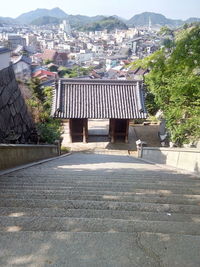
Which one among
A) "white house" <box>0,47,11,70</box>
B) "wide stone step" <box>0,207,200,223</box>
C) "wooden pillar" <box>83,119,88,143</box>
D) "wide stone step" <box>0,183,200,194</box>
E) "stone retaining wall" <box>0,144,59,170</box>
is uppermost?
"white house" <box>0,47,11,70</box>

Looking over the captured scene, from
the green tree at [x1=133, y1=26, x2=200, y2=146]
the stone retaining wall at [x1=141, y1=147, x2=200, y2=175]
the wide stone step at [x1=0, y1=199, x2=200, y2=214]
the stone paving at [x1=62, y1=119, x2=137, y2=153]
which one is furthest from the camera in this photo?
the stone paving at [x1=62, y1=119, x2=137, y2=153]

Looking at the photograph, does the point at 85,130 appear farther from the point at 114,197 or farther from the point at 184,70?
the point at 114,197

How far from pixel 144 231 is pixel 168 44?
192 inches

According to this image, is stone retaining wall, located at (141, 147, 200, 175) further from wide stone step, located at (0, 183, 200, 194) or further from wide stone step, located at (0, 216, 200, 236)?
wide stone step, located at (0, 216, 200, 236)

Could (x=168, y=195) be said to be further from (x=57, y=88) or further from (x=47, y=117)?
(x=47, y=117)

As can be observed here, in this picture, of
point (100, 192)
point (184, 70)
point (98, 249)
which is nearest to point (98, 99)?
point (184, 70)

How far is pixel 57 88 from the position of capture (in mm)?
14352

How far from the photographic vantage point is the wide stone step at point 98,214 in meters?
3.09

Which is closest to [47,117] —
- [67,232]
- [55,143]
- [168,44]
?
[55,143]

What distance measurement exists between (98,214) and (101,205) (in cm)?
38

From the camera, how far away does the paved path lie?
217 centimetres

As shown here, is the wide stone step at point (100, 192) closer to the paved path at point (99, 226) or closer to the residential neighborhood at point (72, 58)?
the paved path at point (99, 226)

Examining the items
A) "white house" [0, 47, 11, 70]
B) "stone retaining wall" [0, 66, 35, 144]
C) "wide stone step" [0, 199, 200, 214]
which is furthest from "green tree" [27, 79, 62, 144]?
"wide stone step" [0, 199, 200, 214]

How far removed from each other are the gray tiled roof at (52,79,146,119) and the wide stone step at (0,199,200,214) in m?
9.78
